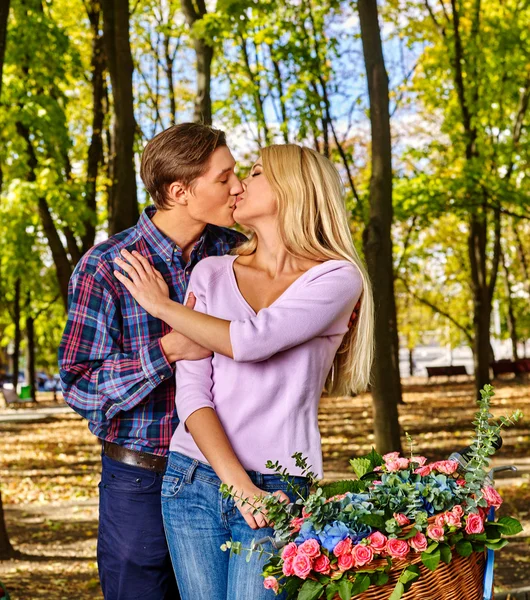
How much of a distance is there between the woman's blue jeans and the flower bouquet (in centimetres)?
25

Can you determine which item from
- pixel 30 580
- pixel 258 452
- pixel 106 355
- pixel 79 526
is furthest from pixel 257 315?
pixel 79 526

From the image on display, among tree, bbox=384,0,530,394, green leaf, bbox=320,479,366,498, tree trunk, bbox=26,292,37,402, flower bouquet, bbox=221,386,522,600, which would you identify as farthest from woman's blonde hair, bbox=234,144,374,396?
tree trunk, bbox=26,292,37,402

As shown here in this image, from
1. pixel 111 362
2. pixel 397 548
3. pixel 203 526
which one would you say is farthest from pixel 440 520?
pixel 111 362

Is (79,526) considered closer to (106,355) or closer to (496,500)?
(106,355)

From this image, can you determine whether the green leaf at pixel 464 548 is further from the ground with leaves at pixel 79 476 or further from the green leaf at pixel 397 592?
the ground with leaves at pixel 79 476

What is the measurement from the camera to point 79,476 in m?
14.7

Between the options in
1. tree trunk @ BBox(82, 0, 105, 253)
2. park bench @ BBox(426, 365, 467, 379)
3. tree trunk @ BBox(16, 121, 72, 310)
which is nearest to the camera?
tree trunk @ BBox(16, 121, 72, 310)

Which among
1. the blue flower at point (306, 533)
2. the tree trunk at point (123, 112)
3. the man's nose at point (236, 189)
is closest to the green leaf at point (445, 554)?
the blue flower at point (306, 533)

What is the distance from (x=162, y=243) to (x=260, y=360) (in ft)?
3.17

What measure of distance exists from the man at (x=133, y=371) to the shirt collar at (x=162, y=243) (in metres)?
0.01

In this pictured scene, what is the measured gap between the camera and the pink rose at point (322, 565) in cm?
230

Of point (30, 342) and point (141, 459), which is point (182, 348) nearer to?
point (141, 459)

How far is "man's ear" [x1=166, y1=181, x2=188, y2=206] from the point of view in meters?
3.53

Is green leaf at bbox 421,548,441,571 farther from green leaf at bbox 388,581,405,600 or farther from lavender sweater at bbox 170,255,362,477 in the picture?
lavender sweater at bbox 170,255,362,477
